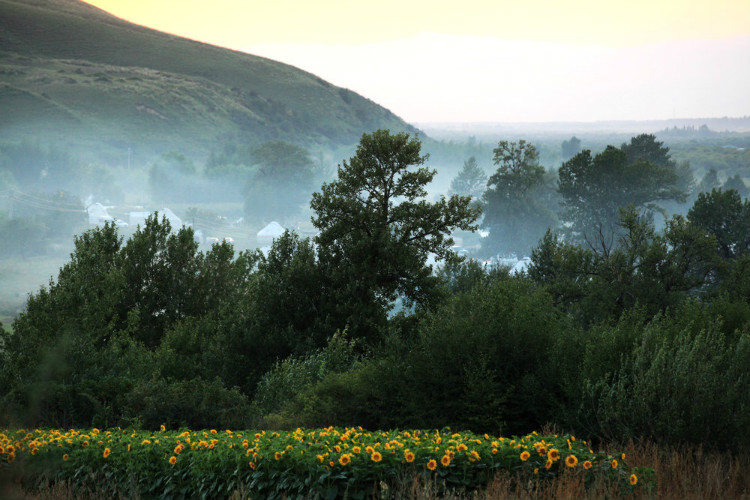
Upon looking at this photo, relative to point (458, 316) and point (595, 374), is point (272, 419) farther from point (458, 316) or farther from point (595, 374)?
point (595, 374)

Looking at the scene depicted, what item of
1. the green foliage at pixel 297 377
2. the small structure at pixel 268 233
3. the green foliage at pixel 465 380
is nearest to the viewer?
the green foliage at pixel 465 380

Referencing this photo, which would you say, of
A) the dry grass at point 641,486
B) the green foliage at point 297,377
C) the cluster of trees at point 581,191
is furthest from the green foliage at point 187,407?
the cluster of trees at point 581,191

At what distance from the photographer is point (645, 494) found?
310 inches

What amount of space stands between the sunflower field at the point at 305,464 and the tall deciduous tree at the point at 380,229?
21.0 meters

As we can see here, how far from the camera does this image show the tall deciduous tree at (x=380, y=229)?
103 ft

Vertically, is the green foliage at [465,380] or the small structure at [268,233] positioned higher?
the green foliage at [465,380]

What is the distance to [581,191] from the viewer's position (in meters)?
97.6

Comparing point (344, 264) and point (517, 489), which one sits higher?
Result: point (517, 489)

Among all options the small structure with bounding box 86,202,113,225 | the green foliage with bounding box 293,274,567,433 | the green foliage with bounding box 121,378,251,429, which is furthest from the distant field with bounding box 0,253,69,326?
the green foliage with bounding box 293,274,567,433

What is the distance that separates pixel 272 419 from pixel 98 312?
17234mm

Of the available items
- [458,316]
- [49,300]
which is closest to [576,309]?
[458,316]

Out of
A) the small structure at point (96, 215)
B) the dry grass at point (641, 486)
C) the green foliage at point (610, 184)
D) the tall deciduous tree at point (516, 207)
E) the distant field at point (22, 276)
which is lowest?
the distant field at point (22, 276)

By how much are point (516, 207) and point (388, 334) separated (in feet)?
347

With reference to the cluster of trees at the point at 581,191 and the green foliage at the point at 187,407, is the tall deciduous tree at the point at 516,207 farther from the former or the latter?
the green foliage at the point at 187,407
